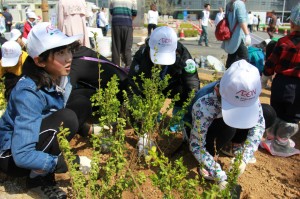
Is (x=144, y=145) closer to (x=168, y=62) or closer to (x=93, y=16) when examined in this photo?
(x=168, y=62)

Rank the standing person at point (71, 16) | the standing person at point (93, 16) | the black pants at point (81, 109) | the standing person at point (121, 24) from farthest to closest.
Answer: the standing person at point (93, 16)
the standing person at point (121, 24)
the standing person at point (71, 16)
the black pants at point (81, 109)

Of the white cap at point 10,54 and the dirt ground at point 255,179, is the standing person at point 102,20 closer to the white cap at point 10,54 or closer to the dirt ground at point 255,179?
the white cap at point 10,54

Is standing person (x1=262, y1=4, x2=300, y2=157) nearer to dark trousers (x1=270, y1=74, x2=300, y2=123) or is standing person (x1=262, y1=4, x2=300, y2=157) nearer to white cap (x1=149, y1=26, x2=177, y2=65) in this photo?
dark trousers (x1=270, y1=74, x2=300, y2=123)

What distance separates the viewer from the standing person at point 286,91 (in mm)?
2566

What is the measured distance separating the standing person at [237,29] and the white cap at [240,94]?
2954mm

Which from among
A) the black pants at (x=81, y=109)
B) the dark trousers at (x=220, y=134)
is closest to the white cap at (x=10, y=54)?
the black pants at (x=81, y=109)

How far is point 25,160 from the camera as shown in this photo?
178cm

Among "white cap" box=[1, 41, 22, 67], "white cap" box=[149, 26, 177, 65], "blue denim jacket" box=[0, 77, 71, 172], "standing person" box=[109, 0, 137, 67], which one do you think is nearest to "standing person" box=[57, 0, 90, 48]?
"standing person" box=[109, 0, 137, 67]

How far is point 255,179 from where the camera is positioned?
229cm

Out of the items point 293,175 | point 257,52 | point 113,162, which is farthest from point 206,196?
point 257,52

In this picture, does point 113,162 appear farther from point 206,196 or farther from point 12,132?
point 12,132

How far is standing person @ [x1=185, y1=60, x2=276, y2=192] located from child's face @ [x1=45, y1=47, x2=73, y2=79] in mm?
849

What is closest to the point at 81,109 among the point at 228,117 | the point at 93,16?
the point at 228,117

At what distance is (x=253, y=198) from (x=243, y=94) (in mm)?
752
